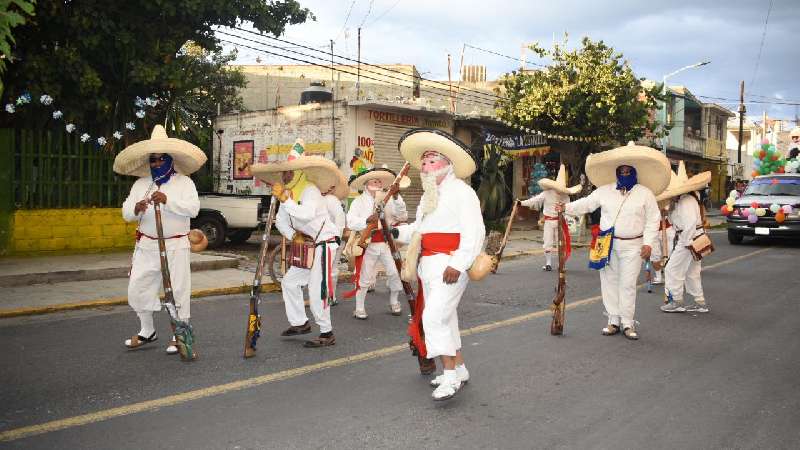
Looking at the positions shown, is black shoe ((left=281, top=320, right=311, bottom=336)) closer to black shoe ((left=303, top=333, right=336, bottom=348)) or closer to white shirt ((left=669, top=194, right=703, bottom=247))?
black shoe ((left=303, top=333, right=336, bottom=348))

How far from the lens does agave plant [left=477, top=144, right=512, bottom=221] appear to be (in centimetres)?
2286

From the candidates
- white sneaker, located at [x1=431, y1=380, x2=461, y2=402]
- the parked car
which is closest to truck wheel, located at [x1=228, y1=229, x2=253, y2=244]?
white sneaker, located at [x1=431, y1=380, x2=461, y2=402]

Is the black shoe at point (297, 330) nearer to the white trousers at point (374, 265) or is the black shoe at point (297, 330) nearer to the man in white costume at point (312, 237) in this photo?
the man in white costume at point (312, 237)

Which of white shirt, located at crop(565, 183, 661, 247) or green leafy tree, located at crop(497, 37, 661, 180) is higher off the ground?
green leafy tree, located at crop(497, 37, 661, 180)

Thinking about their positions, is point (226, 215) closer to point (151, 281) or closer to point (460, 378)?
point (151, 281)

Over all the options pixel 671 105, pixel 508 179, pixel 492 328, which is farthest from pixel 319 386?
pixel 671 105

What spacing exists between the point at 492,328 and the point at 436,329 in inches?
108

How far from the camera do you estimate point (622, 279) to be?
7.38 metres

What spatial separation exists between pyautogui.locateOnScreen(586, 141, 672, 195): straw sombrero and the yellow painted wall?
9.58 meters

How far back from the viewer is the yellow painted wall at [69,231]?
12445 mm

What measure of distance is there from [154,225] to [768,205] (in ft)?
58.0

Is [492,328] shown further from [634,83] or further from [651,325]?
[634,83]

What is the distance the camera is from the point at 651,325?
8.19 meters

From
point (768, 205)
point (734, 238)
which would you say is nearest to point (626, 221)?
point (768, 205)
